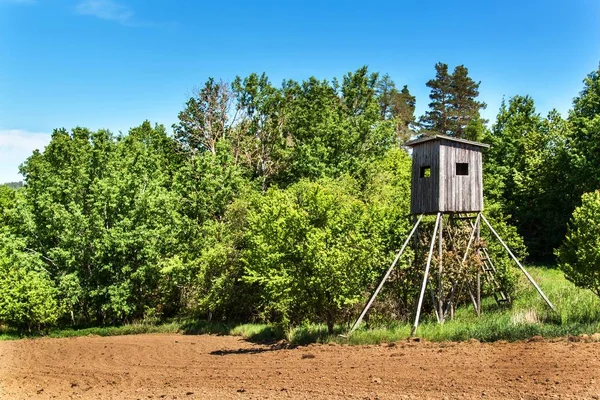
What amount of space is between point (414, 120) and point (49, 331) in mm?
54870

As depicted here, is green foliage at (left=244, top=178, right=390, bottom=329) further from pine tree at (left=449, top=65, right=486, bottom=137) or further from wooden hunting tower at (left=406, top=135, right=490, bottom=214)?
pine tree at (left=449, top=65, right=486, bottom=137)

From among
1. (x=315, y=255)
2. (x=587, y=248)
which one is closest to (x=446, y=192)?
(x=587, y=248)

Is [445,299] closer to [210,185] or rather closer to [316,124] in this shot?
[210,185]

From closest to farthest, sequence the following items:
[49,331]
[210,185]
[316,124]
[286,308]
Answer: [286,308] → [49,331] → [210,185] → [316,124]

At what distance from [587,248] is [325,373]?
11416mm

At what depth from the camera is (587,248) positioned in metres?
19.5

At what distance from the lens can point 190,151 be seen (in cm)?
4547

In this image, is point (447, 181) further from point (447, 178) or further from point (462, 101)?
point (462, 101)

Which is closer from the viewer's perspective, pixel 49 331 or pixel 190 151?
pixel 49 331

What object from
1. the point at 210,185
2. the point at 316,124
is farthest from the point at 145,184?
the point at 316,124

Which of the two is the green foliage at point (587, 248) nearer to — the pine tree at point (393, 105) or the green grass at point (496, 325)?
the green grass at point (496, 325)

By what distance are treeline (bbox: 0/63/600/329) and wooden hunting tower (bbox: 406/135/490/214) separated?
108 inches

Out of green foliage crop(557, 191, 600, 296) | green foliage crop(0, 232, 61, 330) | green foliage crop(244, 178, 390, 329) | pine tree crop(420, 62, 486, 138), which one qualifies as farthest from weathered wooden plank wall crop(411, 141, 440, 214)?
pine tree crop(420, 62, 486, 138)

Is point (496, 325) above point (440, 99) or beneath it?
beneath
